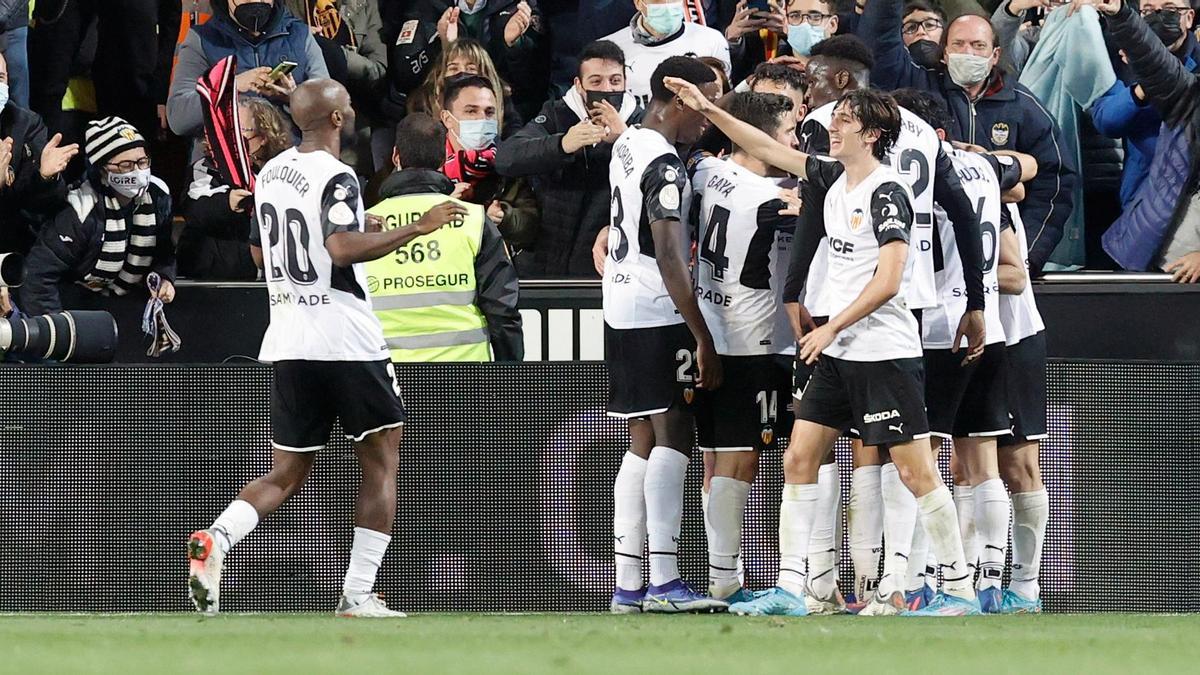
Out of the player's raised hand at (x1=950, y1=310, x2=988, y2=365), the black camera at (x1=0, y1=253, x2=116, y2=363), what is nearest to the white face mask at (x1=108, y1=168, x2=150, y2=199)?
the black camera at (x1=0, y1=253, x2=116, y2=363)

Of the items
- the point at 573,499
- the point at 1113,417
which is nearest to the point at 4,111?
the point at 573,499

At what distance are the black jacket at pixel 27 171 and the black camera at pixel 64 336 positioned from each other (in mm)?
948

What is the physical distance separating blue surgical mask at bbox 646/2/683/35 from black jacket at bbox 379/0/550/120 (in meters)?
0.63

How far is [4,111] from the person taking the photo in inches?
329

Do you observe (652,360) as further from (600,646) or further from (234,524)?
(600,646)

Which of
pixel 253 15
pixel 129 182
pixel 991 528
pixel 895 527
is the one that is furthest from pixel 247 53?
pixel 991 528

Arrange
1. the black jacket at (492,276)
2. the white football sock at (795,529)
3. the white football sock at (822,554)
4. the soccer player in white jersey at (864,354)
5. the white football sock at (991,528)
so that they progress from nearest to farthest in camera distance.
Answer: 1. the soccer player in white jersey at (864,354)
2. the white football sock at (795,529)
3. the white football sock at (822,554)
4. the white football sock at (991,528)
5. the black jacket at (492,276)

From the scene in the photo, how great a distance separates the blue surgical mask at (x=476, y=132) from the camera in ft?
28.6

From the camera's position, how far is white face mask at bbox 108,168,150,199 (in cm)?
844

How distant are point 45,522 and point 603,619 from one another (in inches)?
99.4

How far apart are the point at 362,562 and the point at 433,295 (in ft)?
5.08

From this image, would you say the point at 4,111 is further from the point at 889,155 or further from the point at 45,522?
the point at 889,155

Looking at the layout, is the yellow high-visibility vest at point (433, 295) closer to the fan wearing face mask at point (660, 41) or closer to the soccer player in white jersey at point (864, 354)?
the fan wearing face mask at point (660, 41)

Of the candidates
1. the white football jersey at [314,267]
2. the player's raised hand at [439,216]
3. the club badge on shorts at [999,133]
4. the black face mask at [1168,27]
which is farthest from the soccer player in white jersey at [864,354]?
the black face mask at [1168,27]
